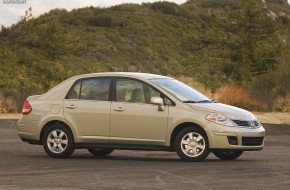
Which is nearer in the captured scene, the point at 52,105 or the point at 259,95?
the point at 52,105

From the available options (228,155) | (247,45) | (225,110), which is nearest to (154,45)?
(247,45)

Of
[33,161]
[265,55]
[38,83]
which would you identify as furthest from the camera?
[265,55]

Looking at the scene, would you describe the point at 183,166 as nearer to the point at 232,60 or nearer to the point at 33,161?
the point at 33,161

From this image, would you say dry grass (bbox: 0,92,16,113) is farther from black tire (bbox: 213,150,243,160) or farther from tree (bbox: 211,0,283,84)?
black tire (bbox: 213,150,243,160)

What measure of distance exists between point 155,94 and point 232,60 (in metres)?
29.5

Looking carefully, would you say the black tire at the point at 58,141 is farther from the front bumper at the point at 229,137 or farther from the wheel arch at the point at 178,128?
the front bumper at the point at 229,137

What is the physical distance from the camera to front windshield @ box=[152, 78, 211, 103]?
49.2 ft

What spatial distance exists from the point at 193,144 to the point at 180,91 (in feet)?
3.91

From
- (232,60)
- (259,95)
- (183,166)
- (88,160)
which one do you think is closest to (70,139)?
(88,160)

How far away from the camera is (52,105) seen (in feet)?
51.2

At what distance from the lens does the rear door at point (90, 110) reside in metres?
15.2

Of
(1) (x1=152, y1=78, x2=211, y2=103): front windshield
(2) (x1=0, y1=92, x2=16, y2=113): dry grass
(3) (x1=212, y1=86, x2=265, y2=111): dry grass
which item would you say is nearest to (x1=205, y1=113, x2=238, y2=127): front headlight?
(1) (x1=152, y1=78, x2=211, y2=103): front windshield

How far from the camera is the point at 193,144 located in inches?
573

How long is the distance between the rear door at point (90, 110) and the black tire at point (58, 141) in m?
0.19
